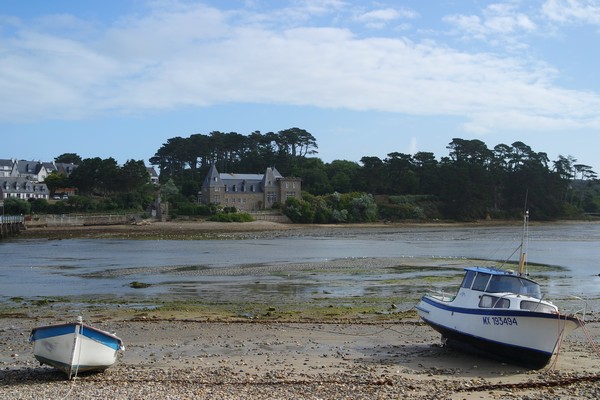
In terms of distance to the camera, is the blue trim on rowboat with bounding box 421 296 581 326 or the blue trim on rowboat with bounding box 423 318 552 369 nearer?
the blue trim on rowboat with bounding box 421 296 581 326

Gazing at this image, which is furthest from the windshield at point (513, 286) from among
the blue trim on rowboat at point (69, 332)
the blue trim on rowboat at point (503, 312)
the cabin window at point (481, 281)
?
the blue trim on rowboat at point (69, 332)

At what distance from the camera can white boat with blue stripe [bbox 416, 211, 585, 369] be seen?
14750mm

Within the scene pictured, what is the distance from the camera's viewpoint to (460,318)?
16281 mm

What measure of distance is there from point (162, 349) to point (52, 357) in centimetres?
351

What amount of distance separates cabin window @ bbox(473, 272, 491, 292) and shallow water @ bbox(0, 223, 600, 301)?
11089 mm

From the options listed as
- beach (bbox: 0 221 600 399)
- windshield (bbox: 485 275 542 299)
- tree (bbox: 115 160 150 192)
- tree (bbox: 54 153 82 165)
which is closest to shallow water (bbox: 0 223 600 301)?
beach (bbox: 0 221 600 399)

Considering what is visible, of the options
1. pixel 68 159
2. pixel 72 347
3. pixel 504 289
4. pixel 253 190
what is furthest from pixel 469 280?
pixel 68 159

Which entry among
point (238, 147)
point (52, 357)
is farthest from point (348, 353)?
point (238, 147)

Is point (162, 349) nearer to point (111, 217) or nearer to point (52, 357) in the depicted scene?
point (52, 357)

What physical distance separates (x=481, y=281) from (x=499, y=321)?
143cm

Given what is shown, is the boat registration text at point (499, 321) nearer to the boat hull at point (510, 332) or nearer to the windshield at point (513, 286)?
the boat hull at point (510, 332)

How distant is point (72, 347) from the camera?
13.1 meters

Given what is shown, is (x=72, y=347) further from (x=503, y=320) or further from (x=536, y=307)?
(x=536, y=307)

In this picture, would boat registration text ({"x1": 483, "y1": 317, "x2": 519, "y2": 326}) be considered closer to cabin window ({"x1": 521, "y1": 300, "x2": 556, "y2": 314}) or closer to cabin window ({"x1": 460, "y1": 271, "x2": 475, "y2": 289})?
cabin window ({"x1": 521, "y1": 300, "x2": 556, "y2": 314})
